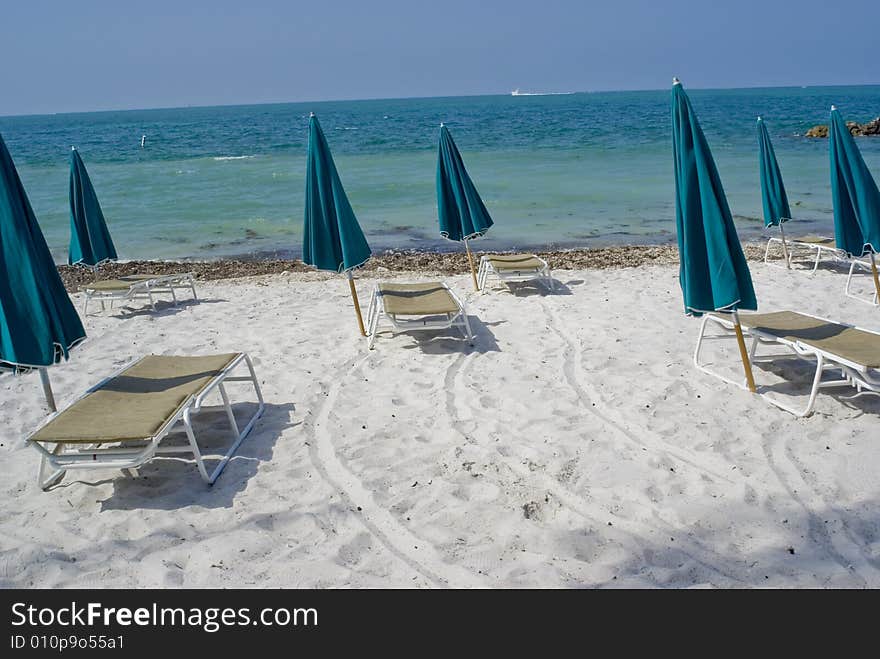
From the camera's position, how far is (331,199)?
650cm

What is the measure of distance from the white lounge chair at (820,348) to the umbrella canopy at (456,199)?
148 inches

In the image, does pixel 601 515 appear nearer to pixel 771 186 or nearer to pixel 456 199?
pixel 456 199

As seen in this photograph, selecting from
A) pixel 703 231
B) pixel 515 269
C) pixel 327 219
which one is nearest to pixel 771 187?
pixel 515 269

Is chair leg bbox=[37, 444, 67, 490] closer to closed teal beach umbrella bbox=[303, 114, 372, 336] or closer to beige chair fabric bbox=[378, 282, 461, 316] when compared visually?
closed teal beach umbrella bbox=[303, 114, 372, 336]

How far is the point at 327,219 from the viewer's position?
655cm

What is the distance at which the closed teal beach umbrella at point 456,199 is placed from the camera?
868cm

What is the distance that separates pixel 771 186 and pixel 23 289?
370 inches

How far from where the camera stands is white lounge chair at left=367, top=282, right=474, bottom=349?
6.49 m

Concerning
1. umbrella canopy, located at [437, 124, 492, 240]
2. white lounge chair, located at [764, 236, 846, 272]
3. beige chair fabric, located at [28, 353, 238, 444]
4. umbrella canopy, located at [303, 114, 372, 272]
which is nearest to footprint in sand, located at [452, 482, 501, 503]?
beige chair fabric, located at [28, 353, 238, 444]

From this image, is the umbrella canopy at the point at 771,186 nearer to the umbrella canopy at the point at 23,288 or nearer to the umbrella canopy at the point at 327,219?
the umbrella canopy at the point at 327,219

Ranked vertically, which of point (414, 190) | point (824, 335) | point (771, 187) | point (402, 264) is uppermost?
point (771, 187)
